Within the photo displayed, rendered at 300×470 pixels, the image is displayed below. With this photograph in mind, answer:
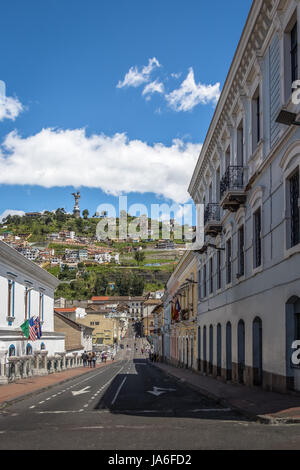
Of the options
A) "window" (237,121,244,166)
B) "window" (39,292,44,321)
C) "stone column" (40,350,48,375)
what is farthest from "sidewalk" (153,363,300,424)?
"window" (39,292,44,321)

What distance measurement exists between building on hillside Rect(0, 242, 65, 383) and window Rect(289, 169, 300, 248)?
1554 cm

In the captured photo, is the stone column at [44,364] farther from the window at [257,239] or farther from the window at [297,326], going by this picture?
the window at [297,326]

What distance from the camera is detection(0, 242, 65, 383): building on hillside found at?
94.3ft

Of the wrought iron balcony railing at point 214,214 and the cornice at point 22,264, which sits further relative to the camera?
the cornice at point 22,264

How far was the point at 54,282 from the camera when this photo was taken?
156 ft

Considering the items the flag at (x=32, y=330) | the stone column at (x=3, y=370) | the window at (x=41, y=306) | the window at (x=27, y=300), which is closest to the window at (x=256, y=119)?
the stone column at (x=3, y=370)

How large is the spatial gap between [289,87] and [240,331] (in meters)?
10.7

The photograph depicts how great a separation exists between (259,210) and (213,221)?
25.1 feet

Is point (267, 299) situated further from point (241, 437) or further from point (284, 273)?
point (241, 437)

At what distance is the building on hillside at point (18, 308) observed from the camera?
1132 inches

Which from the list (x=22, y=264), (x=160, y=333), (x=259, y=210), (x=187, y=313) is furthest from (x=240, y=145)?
(x=160, y=333)

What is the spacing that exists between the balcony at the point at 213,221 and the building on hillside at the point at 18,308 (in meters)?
10.4

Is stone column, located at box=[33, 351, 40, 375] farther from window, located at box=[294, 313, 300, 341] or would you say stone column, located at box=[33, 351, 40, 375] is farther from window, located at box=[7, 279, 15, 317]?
window, located at box=[294, 313, 300, 341]

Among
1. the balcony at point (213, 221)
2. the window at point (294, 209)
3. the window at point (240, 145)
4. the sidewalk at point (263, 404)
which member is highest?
the window at point (240, 145)
